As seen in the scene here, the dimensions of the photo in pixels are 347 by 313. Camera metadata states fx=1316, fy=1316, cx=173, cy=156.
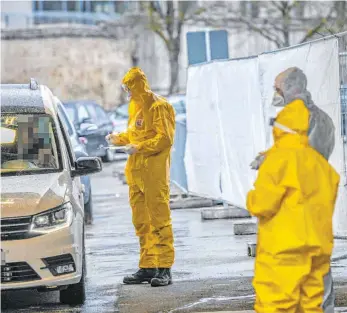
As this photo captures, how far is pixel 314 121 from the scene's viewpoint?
325 inches

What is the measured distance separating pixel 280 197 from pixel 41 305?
330 centimetres

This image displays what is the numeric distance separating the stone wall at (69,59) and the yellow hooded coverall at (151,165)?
43.1m

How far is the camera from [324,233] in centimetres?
756

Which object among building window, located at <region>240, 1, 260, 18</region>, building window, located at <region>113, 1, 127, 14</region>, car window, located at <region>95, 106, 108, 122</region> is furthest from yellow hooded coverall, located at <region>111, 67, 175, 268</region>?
building window, located at <region>113, 1, 127, 14</region>

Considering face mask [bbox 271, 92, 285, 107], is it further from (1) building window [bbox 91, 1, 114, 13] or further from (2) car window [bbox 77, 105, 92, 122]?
(1) building window [bbox 91, 1, 114, 13]

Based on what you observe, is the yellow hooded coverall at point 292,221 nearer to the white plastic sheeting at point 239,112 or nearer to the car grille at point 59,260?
the car grille at point 59,260

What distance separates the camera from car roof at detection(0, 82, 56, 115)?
1061cm

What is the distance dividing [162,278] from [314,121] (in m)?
3.03

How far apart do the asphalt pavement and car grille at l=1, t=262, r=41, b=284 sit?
2.12ft

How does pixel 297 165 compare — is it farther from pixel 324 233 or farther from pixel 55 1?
pixel 55 1

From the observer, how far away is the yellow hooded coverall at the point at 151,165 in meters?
10.7

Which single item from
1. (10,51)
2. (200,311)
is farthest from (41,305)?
(10,51)

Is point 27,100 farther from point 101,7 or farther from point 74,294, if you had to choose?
point 101,7

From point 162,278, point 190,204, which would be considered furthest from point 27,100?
point 190,204
